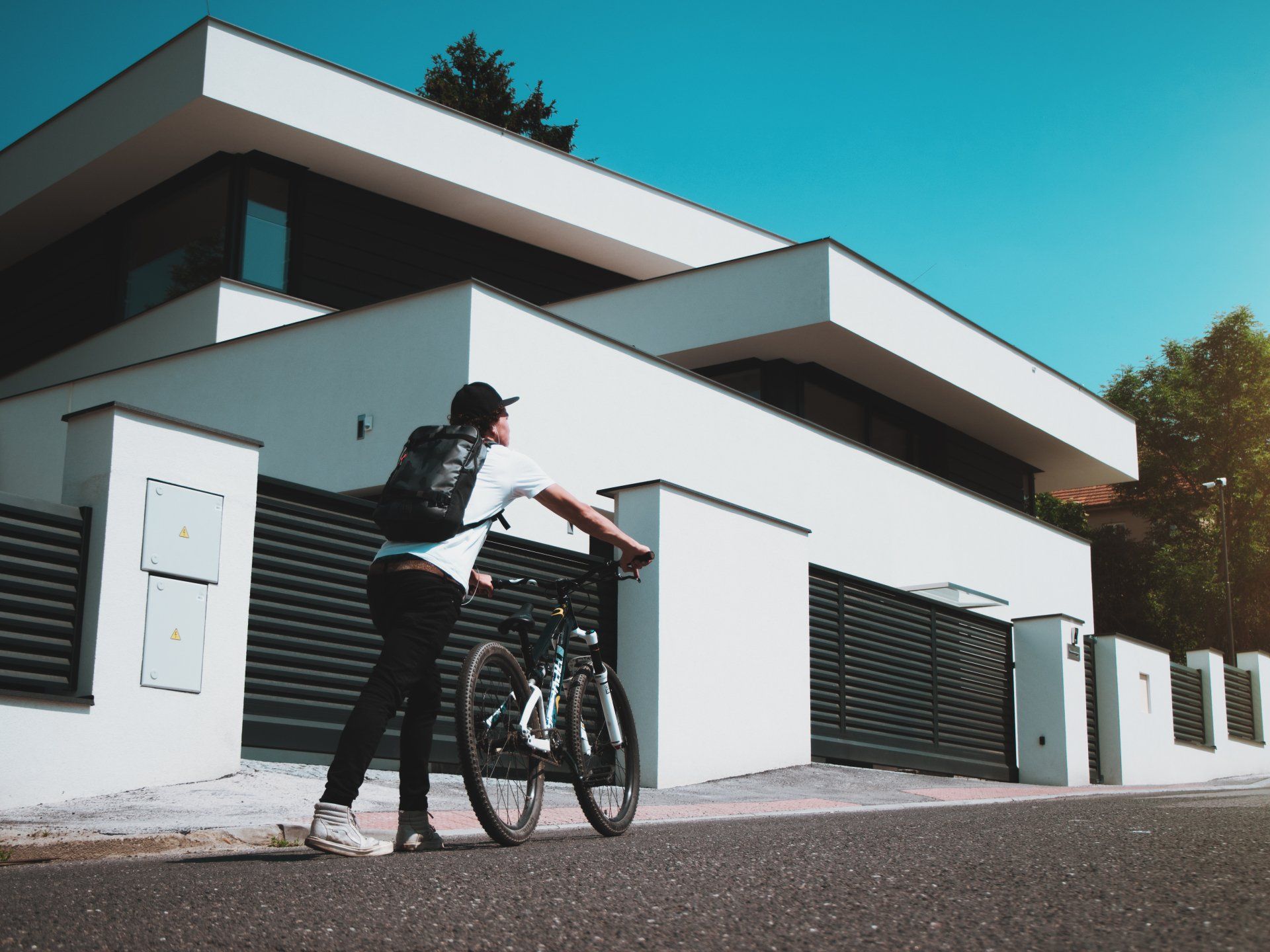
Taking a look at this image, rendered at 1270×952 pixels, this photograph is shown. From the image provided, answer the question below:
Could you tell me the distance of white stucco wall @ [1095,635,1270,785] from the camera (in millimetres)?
18031

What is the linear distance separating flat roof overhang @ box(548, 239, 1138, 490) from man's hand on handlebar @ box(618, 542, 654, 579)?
12055 millimetres

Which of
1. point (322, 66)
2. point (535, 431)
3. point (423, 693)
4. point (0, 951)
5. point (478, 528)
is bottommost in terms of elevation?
point (0, 951)

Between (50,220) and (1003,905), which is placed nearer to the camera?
(1003,905)

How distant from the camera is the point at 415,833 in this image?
526cm

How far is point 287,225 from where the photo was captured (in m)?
17.0

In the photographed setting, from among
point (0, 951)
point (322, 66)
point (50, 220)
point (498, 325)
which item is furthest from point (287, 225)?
point (0, 951)

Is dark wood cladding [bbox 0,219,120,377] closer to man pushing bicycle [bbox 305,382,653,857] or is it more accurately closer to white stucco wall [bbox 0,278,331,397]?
white stucco wall [bbox 0,278,331,397]

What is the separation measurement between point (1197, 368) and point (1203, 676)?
31589 mm

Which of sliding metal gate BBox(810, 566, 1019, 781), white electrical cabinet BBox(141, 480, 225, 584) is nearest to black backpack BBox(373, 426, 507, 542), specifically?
white electrical cabinet BBox(141, 480, 225, 584)

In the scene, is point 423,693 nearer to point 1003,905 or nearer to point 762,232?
point 1003,905

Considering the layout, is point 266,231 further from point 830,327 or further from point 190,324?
point 830,327

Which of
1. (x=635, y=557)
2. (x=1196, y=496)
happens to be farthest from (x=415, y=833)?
(x=1196, y=496)

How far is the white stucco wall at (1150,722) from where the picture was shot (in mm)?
18031

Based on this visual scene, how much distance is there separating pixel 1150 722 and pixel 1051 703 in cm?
350
